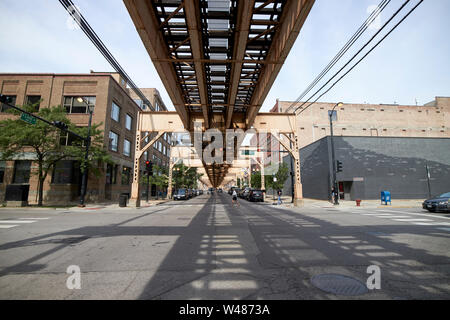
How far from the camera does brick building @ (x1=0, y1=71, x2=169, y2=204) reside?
23438 millimetres

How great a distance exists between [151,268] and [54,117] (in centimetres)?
2113

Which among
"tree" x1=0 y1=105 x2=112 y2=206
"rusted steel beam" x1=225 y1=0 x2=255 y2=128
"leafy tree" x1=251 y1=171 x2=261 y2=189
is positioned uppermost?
"rusted steel beam" x1=225 y1=0 x2=255 y2=128

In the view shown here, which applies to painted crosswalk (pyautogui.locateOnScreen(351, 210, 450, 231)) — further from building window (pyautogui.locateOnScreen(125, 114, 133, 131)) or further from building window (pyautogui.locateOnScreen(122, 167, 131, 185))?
building window (pyautogui.locateOnScreen(125, 114, 133, 131))

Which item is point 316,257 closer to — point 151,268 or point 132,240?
point 151,268

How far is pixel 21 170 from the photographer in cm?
2408

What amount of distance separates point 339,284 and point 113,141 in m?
29.8

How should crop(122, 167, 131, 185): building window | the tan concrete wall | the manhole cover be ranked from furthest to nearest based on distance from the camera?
the tan concrete wall, crop(122, 167, 131, 185): building window, the manhole cover

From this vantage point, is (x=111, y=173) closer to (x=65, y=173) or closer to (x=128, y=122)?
(x=65, y=173)

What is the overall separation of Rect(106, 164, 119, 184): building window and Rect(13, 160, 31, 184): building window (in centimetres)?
784

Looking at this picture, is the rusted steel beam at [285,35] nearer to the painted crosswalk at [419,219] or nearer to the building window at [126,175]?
the painted crosswalk at [419,219]

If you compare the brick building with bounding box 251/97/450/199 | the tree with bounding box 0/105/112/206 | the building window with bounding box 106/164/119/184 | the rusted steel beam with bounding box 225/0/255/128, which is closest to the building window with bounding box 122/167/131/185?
the building window with bounding box 106/164/119/184

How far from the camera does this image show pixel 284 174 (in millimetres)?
27766

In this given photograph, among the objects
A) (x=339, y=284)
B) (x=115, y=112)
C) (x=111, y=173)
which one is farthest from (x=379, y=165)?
(x=115, y=112)

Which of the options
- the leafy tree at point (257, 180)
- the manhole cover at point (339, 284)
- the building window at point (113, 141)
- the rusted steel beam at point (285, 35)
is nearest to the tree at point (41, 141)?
the building window at point (113, 141)
